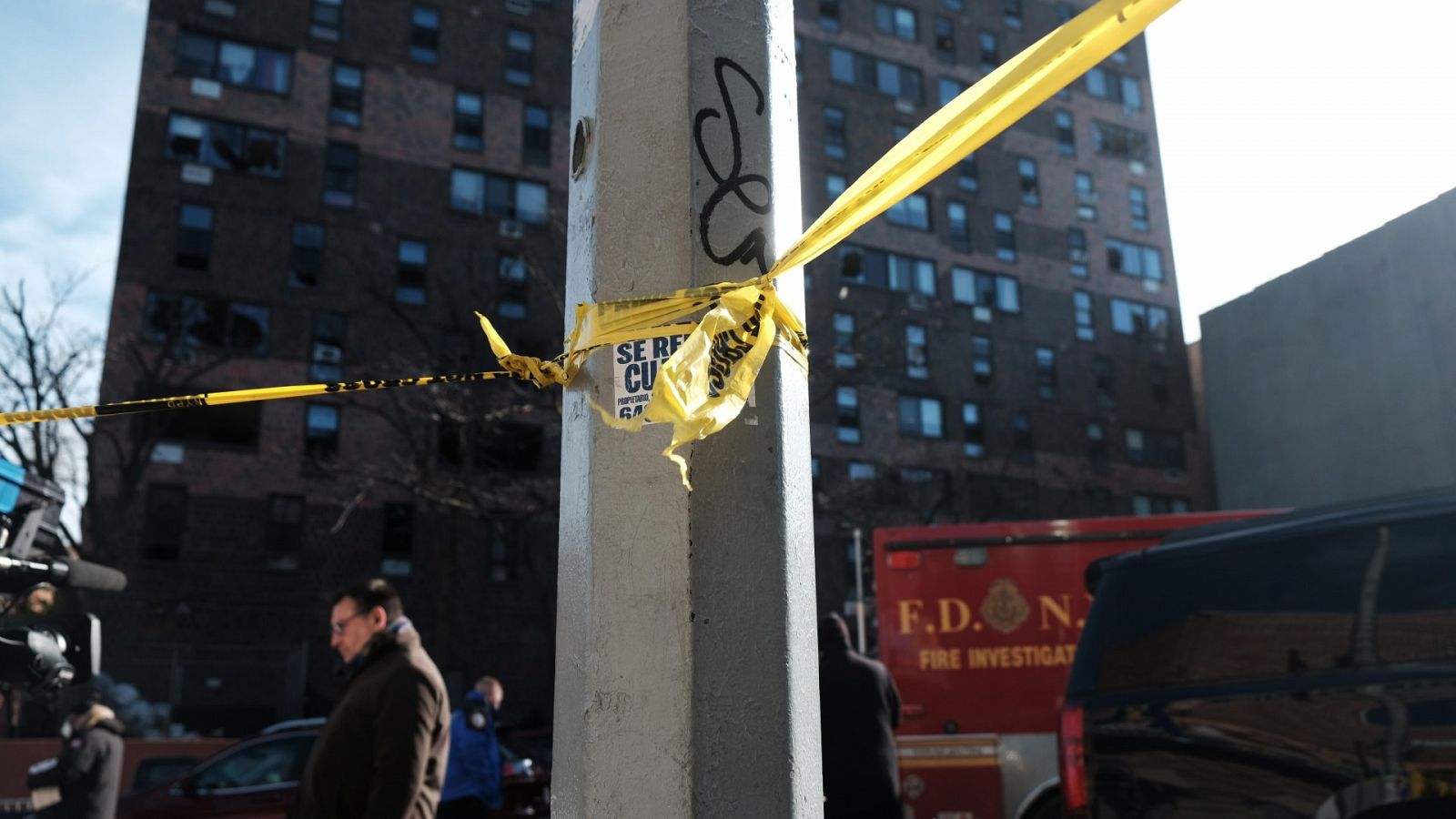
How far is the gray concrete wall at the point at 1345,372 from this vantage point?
2047 cm

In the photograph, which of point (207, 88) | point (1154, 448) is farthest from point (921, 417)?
point (207, 88)

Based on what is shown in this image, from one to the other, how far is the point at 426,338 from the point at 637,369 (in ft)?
91.8

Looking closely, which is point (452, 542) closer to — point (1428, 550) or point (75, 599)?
point (75, 599)

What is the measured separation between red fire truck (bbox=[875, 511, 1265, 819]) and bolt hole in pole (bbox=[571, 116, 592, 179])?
7.05 m

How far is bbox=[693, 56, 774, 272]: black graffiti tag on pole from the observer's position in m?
2.27

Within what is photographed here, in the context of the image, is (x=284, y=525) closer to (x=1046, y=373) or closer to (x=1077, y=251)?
(x=1046, y=373)

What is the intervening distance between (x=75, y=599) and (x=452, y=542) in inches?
301

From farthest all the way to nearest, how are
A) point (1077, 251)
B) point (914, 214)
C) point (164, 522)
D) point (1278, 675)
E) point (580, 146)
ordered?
point (1077, 251) → point (914, 214) → point (164, 522) → point (1278, 675) → point (580, 146)

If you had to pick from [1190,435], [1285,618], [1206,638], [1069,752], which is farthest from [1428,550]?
[1190,435]

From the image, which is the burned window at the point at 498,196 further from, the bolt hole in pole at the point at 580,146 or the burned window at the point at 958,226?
the bolt hole in pole at the point at 580,146

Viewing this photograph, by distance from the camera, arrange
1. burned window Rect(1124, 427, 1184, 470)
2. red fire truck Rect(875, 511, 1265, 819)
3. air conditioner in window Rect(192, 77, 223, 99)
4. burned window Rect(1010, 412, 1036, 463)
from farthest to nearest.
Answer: burned window Rect(1124, 427, 1184, 470) < burned window Rect(1010, 412, 1036, 463) < air conditioner in window Rect(192, 77, 223, 99) < red fire truck Rect(875, 511, 1265, 819)

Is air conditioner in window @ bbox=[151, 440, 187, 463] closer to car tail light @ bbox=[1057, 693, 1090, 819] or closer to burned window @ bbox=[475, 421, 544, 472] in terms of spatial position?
burned window @ bbox=[475, 421, 544, 472]

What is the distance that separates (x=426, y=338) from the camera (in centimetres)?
2922

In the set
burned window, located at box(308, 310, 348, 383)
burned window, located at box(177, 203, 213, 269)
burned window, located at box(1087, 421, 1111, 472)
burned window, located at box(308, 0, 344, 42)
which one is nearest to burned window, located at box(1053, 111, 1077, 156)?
burned window, located at box(1087, 421, 1111, 472)
